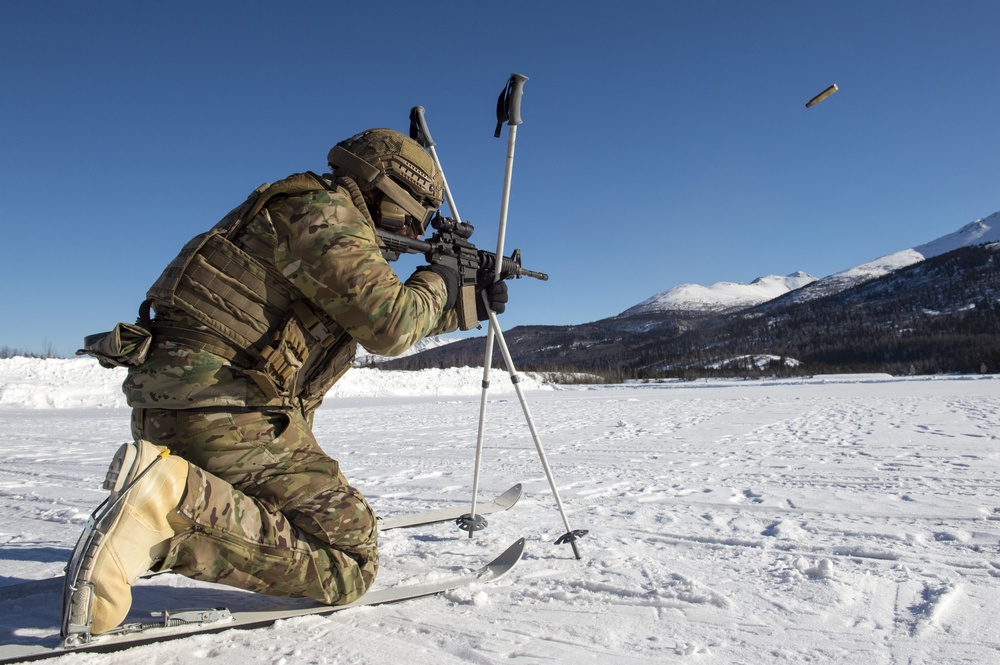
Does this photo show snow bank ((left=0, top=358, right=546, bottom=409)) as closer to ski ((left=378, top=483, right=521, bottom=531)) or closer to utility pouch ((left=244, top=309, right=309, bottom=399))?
ski ((left=378, top=483, right=521, bottom=531))

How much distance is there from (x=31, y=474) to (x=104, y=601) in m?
6.57

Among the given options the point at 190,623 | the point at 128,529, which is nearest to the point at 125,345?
the point at 128,529

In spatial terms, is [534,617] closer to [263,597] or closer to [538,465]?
[263,597]

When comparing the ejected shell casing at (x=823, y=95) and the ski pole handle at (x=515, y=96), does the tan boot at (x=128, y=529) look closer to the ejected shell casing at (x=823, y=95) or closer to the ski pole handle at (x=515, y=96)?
the ski pole handle at (x=515, y=96)

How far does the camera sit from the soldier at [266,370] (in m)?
2.13

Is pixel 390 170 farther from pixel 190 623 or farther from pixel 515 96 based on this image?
pixel 190 623

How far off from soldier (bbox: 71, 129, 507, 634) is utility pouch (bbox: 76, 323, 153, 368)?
13mm

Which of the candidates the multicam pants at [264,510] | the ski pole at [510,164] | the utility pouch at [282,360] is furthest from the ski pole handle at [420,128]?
the multicam pants at [264,510]

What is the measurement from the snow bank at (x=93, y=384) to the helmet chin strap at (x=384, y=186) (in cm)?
1312

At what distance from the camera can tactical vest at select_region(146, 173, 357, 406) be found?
2205 millimetres

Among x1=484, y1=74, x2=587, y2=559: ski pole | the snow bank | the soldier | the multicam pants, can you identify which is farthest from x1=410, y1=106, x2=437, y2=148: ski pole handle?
the snow bank

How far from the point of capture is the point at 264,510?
2.19 m

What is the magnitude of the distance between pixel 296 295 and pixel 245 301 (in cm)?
19

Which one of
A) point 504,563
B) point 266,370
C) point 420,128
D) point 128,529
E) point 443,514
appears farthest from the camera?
point 443,514
